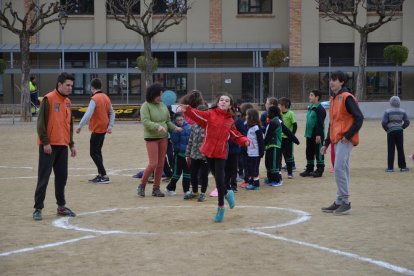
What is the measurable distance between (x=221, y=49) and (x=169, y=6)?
4508 mm

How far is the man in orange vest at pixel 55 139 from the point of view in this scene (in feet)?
33.8

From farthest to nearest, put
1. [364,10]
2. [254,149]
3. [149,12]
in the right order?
1. [364,10]
2. [149,12]
3. [254,149]

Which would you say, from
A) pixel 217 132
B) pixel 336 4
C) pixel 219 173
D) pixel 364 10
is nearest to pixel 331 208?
pixel 219 173

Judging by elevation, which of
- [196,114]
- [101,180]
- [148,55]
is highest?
[148,55]

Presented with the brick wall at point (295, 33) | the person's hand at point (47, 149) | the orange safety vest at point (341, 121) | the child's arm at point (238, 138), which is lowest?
the person's hand at point (47, 149)

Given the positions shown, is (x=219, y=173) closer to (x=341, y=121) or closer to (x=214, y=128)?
(x=214, y=128)

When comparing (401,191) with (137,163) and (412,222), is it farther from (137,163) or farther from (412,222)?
(137,163)

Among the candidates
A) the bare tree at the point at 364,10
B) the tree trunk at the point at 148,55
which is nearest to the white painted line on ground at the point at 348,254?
the tree trunk at the point at 148,55

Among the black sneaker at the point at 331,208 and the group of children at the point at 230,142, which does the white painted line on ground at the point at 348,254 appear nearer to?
the group of children at the point at 230,142

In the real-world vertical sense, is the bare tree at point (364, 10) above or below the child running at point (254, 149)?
above

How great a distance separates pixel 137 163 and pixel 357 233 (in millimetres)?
10469

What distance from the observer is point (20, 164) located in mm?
18844

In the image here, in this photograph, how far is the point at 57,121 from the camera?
10422 mm

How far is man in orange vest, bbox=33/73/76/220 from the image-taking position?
10289 millimetres
